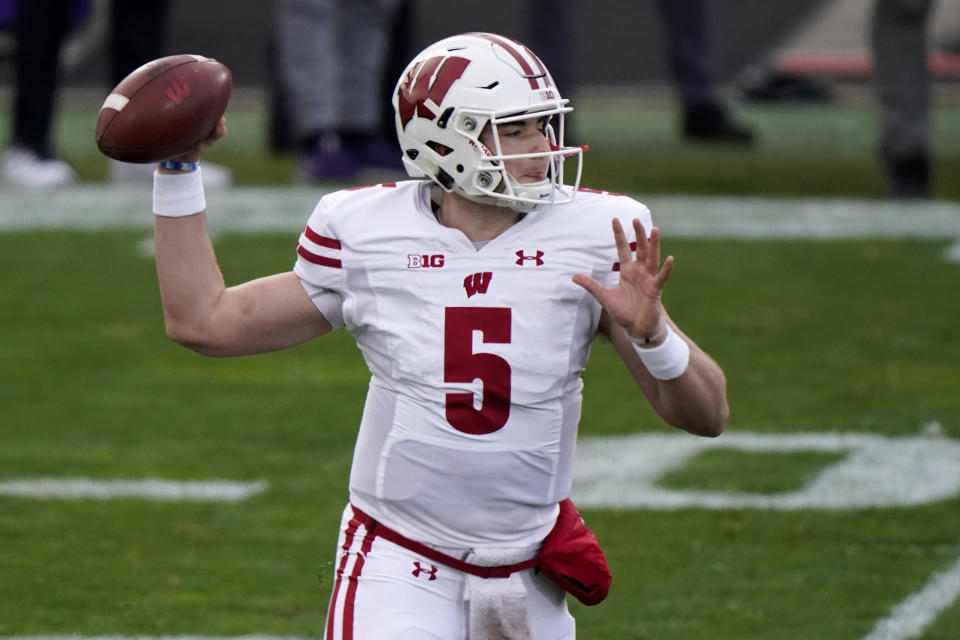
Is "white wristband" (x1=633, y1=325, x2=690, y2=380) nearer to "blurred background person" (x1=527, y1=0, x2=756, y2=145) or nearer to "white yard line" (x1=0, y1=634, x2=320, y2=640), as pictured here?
"white yard line" (x1=0, y1=634, x2=320, y2=640)

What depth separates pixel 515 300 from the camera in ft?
9.69

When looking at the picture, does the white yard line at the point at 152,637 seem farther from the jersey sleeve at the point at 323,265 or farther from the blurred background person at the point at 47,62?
the blurred background person at the point at 47,62

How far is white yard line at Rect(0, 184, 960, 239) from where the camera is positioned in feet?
26.5

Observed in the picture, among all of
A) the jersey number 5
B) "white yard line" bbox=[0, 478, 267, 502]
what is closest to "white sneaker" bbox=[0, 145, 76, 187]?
"white yard line" bbox=[0, 478, 267, 502]

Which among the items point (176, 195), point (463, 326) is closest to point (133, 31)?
point (176, 195)

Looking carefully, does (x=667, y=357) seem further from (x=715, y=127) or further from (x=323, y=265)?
(x=715, y=127)

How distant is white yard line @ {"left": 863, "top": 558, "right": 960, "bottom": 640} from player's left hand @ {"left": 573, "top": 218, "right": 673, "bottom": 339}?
4.27 feet

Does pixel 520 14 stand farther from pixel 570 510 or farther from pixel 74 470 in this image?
pixel 570 510

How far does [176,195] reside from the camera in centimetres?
306

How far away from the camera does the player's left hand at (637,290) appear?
2.79 meters

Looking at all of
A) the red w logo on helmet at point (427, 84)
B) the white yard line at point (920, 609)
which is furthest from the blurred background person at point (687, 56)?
the red w logo on helmet at point (427, 84)

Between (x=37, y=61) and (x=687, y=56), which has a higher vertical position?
(x=37, y=61)

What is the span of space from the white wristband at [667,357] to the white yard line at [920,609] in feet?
3.92

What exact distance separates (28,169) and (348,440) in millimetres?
3926
